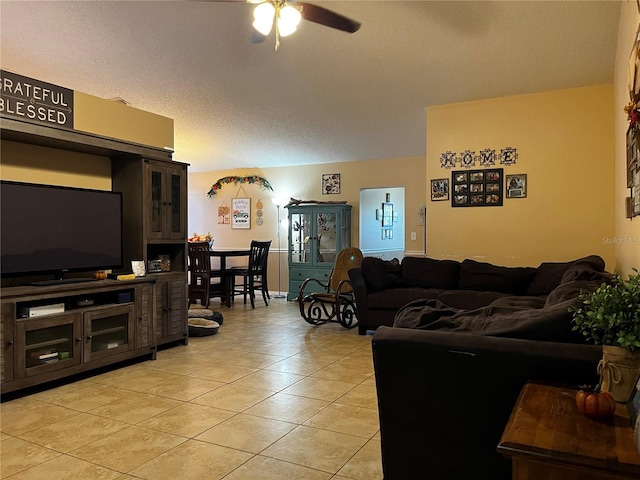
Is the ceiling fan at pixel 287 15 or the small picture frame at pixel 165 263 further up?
the ceiling fan at pixel 287 15

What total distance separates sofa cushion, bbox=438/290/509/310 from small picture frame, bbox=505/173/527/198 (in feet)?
3.77

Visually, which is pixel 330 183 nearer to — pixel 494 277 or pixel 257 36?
pixel 494 277

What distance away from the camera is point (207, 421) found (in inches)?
107

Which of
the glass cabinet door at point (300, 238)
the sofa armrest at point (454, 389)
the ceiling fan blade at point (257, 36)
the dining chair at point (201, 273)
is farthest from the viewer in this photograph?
the glass cabinet door at point (300, 238)

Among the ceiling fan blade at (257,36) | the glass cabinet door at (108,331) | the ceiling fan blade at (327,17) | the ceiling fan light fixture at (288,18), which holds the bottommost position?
the glass cabinet door at (108,331)

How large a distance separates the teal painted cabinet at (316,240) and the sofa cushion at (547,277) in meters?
3.72

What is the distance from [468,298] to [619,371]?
3214mm

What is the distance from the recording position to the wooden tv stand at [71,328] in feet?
10.1

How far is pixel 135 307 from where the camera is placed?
3959 mm

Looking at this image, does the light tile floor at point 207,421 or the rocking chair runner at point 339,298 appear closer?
the light tile floor at point 207,421

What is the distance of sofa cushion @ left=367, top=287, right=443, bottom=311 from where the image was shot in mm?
4824

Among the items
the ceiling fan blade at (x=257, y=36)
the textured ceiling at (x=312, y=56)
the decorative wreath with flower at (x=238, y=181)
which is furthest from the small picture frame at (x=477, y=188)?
the decorative wreath with flower at (x=238, y=181)

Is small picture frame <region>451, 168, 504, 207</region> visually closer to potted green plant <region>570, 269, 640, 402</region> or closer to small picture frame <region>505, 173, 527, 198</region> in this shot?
small picture frame <region>505, 173, 527, 198</region>

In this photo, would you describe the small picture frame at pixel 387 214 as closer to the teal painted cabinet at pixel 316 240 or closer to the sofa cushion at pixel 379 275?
the teal painted cabinet at pixel 316 240
